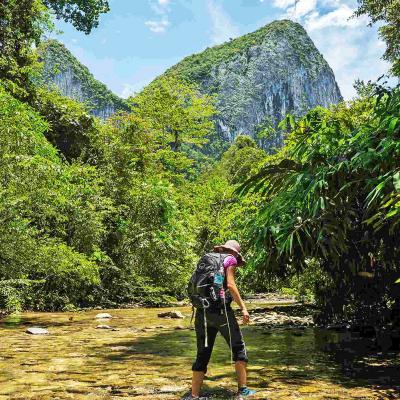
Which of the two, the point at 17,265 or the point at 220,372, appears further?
the point at 17,265

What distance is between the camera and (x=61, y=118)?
86.8 feet

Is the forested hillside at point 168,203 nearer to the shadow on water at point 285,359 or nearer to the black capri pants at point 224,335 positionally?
the shadow on water at point 285,359

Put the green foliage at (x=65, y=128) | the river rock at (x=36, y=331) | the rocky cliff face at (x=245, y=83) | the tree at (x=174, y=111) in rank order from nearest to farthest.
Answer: the river rock at (x=36, y=331) < the green foliage at (x=65, y=128) < the tree at (x=174, y=111) < the rocky cliff face at (x=245, y=83)

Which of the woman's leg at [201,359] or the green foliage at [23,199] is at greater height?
the green foliage at [23,199]

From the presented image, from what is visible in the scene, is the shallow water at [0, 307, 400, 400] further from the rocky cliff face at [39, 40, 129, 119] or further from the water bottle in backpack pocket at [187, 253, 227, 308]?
the rocky cliff face at [39, 40, 129, 119]

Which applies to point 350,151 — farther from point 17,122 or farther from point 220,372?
point 17,122

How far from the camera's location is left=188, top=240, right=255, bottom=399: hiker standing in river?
597 cm

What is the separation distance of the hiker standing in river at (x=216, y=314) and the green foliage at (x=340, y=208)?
178 centimetres

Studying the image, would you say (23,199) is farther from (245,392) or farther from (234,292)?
(245,392)

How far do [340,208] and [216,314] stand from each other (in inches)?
132

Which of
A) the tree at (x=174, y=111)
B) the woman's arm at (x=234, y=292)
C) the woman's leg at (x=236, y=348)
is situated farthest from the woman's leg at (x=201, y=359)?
the tree at (x=174, y=111)

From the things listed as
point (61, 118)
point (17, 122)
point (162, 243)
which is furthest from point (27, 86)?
point (17, 122)

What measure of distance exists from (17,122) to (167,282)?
12848 mm

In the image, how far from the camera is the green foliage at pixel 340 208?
739 cm
